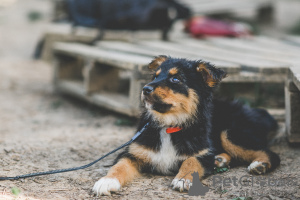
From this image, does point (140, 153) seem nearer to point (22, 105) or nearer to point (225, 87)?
point (225, 87)

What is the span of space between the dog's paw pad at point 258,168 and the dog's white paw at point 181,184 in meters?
0.70

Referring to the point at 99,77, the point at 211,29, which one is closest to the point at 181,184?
the point at 99,77

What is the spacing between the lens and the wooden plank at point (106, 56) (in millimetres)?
4684

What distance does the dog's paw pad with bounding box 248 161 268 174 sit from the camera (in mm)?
3369

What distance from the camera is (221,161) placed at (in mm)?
3572

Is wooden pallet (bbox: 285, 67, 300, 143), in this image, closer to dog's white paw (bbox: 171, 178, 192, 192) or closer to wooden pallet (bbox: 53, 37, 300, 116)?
wooden pallet (bbox: 53, 37, 300, 116)

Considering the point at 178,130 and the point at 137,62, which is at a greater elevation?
the point at 137,62

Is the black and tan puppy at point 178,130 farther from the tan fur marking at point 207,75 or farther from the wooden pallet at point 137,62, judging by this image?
the wooden pallet at point 137,62

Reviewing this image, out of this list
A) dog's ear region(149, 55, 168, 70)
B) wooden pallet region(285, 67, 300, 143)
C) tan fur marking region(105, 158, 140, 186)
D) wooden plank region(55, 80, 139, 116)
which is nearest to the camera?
tan fur marking region(105, 158, 140, 186)

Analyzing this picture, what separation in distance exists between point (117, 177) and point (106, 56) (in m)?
2.51

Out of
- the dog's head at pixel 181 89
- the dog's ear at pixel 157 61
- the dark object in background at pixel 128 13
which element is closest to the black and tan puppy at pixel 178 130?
the dog's head at pixel 181 89

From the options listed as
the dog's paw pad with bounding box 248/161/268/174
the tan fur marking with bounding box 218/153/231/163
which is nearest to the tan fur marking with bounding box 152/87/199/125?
the tan fur marking with bounding box 218/153/231/163

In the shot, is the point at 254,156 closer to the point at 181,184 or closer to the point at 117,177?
the point at 181,184

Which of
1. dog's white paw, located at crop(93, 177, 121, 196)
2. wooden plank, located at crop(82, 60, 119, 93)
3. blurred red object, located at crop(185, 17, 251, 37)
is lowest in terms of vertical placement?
dog's white paw, located at crop(93, 177, 121, 196)
